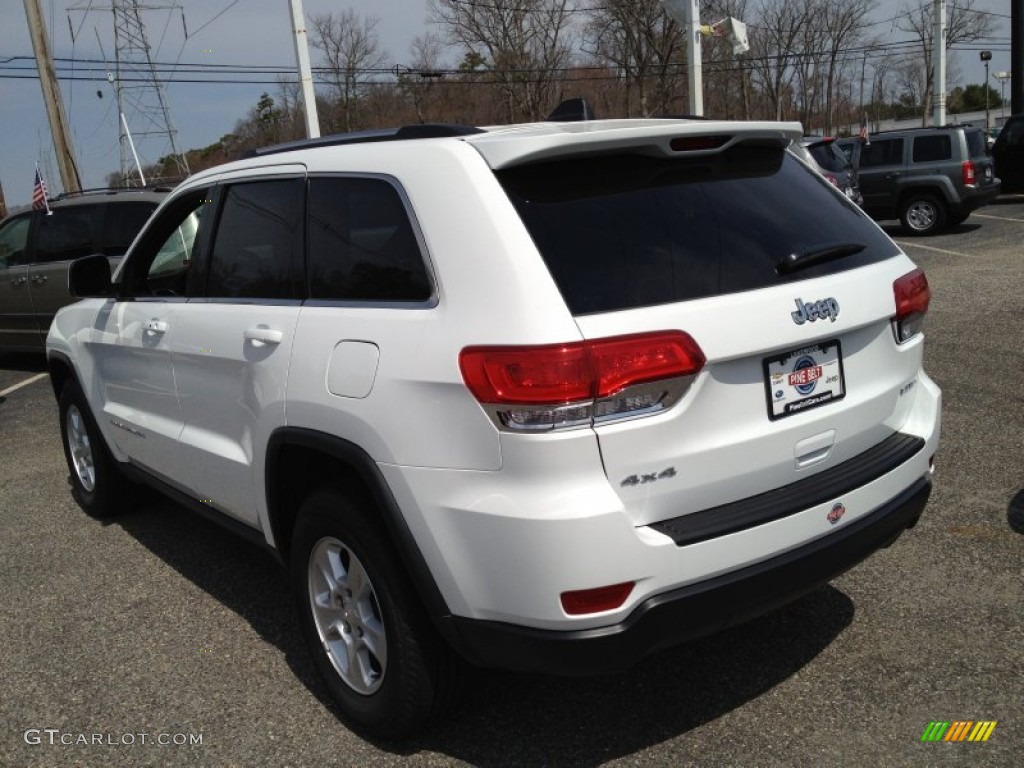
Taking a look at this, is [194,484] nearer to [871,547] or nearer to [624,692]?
[624,692]

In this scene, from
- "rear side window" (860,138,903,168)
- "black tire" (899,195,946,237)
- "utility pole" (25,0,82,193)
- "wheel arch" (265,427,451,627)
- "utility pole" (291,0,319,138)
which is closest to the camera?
"wheel arch" (265,427,451,627)

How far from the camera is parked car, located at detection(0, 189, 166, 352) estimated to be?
973 cm

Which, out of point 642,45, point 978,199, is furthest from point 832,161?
point 642,45

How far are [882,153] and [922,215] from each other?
1.40 meters

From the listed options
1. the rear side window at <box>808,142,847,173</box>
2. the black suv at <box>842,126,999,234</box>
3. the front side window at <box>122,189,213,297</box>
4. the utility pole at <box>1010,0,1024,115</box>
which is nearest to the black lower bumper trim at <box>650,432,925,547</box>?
the front side window at <box>122,189,213,297</box>

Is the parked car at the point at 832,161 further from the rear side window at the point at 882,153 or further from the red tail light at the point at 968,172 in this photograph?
the red tail light at the point at 968,172

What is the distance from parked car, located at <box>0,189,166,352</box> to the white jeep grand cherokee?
707 cm

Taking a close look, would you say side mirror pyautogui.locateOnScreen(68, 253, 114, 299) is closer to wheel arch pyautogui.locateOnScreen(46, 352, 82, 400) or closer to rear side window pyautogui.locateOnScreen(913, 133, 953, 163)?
wheel arch pyautogui.locateOnScreen(46, 352, 82, 400)

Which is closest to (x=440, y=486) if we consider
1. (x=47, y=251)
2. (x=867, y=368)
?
(x=867, y=368)

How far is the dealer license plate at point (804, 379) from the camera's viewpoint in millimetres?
2611

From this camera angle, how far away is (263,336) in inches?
124

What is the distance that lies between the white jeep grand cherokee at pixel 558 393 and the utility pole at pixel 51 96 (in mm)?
18554

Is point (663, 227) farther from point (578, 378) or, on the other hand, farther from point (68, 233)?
point (68, 233)

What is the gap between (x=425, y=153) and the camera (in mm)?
2754
